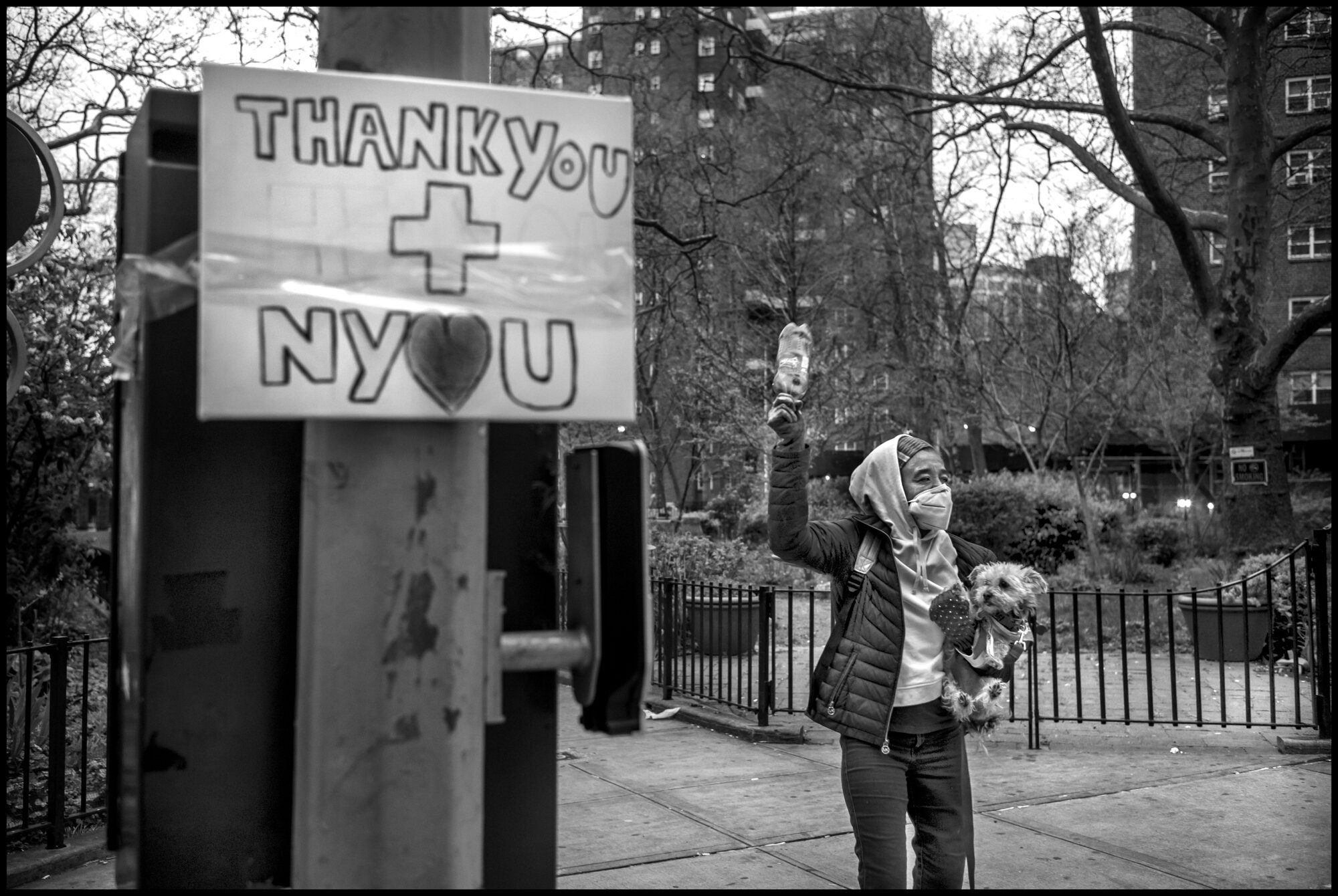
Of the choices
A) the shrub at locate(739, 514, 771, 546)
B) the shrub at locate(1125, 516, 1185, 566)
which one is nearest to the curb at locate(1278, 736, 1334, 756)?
the shrub at locate(1125, 516, 1185, 566)

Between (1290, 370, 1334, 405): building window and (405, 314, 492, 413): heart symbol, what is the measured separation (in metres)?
46.9

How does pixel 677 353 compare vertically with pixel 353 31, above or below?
above

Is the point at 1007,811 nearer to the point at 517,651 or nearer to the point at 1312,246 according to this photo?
the point at 517,651

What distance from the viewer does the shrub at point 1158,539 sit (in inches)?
755

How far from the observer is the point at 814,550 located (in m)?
3.95

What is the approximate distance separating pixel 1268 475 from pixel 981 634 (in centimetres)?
1303

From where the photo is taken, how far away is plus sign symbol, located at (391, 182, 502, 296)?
171cm

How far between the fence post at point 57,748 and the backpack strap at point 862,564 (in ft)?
12.4

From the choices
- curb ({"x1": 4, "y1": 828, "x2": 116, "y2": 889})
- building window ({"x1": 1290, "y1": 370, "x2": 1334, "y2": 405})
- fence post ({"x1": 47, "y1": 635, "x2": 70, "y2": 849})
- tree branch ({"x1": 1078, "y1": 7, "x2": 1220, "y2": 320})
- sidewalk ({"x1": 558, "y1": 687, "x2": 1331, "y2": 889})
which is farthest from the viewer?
building window ({"x1": 1290, "y1": 370, "x2": 1334, "y2": 405})

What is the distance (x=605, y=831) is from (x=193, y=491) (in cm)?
433

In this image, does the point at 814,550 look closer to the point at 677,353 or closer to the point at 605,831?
the point at 605,831

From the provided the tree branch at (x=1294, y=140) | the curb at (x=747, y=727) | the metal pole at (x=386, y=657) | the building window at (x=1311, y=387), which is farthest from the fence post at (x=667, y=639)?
the building window at (x=1311, y=387)

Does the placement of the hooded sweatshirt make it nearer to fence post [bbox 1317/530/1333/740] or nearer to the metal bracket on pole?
the metal bracket on pole

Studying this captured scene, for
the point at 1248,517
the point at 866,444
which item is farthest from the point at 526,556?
the point at 866,444
